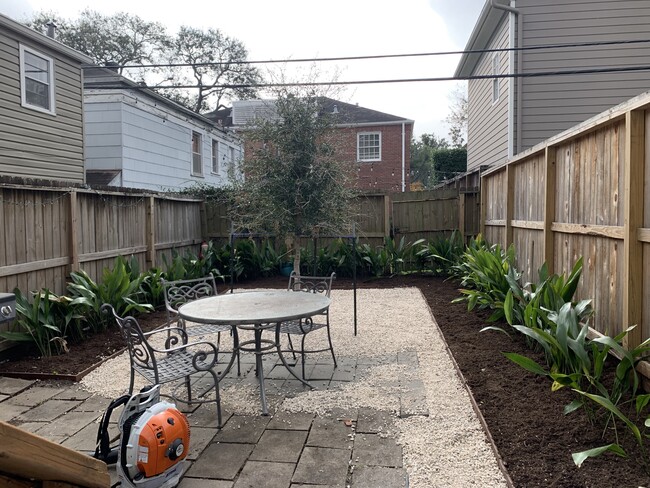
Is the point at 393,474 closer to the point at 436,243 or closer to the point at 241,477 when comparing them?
the point at 241,477

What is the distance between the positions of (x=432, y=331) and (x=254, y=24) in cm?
798

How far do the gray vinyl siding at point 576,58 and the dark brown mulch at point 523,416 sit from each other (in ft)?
18.3

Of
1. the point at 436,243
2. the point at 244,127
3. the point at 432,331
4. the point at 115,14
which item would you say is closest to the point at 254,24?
the point at 244,127

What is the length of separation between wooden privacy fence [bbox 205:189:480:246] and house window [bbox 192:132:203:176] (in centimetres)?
582

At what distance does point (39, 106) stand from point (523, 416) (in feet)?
35.2

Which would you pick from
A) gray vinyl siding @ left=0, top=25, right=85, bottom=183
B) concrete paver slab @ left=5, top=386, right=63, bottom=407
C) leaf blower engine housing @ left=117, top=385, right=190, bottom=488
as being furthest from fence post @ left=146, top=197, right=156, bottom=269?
leaf blower engine housing @ left=117, top=385, right=190, bottom=488

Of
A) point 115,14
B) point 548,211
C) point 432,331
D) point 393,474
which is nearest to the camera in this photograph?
point 393,474

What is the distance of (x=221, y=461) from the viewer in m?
2.81

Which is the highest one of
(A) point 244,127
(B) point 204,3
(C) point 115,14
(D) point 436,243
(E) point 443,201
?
(C) point 115,14

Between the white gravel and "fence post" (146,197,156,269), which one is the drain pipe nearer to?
the white gravel

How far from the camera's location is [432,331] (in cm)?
578

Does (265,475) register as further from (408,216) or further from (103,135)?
(103,135)

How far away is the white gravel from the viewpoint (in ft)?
8.80

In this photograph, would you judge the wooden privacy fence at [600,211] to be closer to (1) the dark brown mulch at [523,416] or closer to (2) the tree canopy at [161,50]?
(1) the dark brown mulch at [523,416]
